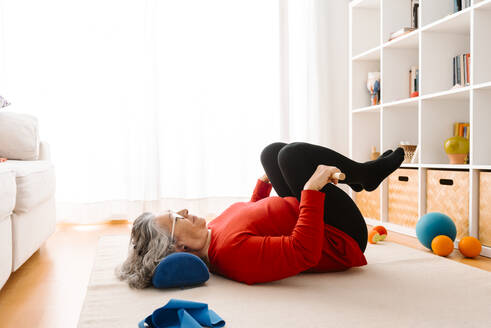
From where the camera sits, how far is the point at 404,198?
302cm

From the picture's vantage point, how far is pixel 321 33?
404 centimetres

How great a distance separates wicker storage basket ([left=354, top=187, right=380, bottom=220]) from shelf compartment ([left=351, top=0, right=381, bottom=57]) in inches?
46.6

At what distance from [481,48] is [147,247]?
203cm

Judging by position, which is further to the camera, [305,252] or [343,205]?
[343,205]

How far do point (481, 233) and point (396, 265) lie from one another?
69 cm

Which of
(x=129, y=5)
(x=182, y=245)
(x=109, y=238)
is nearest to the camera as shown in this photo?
(x=182, y=245)

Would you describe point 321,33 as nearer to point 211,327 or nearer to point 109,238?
point 109,238

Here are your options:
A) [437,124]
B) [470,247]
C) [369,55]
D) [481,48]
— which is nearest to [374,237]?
[470,247]

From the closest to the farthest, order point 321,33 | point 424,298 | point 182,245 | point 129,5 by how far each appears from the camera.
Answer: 1. point 424,298
2. point 182,245
3. point 129,5
4. point 321,33

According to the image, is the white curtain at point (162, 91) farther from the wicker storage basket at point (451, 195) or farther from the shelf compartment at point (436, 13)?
the wicker storage basket at point (451, 195)

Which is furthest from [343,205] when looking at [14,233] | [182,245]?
[14,233]

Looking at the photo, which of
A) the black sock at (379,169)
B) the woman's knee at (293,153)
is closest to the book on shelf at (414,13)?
the black sock at (379,169)

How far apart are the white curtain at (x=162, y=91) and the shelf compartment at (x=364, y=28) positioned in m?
0.44

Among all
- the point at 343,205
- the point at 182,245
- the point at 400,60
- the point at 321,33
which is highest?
the point at 321,33
